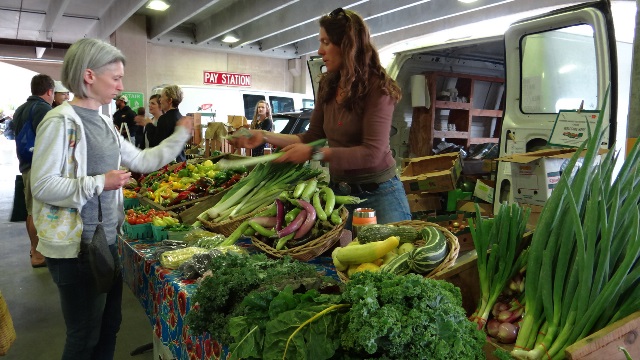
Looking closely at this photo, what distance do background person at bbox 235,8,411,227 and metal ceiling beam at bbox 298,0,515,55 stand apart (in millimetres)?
6345

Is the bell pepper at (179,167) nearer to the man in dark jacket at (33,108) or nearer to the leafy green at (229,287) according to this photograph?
the man in dark jacket at (33,108)

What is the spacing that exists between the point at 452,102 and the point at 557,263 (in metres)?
5.24

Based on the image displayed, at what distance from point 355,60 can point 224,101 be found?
944 cm

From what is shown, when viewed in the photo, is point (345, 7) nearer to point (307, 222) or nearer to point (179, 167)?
point (179, 167)

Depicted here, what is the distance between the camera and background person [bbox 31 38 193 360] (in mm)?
1864

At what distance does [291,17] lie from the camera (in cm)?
1087

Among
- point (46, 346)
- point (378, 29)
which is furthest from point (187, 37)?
point (46, 346)

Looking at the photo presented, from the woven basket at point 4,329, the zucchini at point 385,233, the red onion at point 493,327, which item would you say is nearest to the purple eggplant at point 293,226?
the zucchini at point 385,233

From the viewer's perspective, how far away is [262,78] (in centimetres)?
1616

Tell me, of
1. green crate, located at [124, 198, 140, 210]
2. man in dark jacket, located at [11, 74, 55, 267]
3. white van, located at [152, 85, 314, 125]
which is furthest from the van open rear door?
white van, located at [152, 85, 314, 125]

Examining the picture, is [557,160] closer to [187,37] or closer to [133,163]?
[133,163]

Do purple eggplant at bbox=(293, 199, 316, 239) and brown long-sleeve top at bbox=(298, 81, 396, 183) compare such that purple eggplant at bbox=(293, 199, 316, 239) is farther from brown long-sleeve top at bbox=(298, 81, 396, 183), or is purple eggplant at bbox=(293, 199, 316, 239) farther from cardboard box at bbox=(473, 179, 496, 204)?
cardboard box at bbox=(473, 179, 496, 204)

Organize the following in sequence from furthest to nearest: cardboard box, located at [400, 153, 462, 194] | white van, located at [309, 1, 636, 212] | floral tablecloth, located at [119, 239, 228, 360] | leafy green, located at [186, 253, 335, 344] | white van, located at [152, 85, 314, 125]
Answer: white van, located at [152, 85, 314, 125] < cardboard box, located at [400, 153, 462, 194] < white van, located at [309, 1, 636, 212] < floral tablecloth, located at [119, 239, 228, 360] < leafy green, located at [186, 253, 335, 344]

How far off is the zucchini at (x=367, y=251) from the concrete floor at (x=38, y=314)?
2.33 meters
